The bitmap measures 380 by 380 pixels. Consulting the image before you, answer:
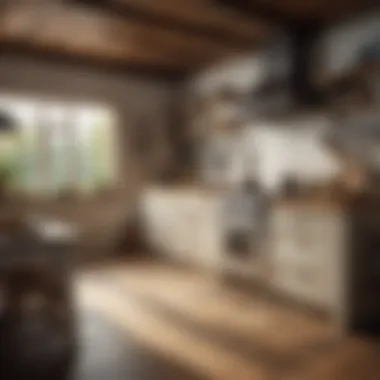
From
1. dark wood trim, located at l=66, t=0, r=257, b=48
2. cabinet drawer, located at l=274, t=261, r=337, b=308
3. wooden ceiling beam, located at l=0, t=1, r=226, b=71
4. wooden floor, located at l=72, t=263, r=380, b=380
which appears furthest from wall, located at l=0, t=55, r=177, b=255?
cabinet drawer, located at l=274, t=261, r=337, b=308

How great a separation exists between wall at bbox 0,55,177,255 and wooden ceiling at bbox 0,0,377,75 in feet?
1.00

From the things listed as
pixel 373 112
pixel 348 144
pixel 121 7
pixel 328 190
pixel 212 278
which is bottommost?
pixel 212 278

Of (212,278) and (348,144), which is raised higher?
(348,144)

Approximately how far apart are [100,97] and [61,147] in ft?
2.85

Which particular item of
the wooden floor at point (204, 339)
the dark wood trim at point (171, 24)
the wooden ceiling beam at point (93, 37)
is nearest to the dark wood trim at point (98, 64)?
the wooden ceiling beam at point (93, 37)

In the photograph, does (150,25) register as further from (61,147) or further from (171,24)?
(61,147)

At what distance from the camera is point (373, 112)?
12.4ft

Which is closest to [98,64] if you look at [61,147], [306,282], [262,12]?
[61,147]

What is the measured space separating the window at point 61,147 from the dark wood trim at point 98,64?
0.54 meters

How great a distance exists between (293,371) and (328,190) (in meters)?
1.84

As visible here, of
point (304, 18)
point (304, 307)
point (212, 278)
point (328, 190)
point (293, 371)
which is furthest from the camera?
point (212, 278)

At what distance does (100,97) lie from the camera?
600 centimetres

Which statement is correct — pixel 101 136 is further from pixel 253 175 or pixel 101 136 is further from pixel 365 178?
pixel 365 178

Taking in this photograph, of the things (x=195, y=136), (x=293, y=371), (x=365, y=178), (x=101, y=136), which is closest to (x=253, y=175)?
(x=195, y=136)
